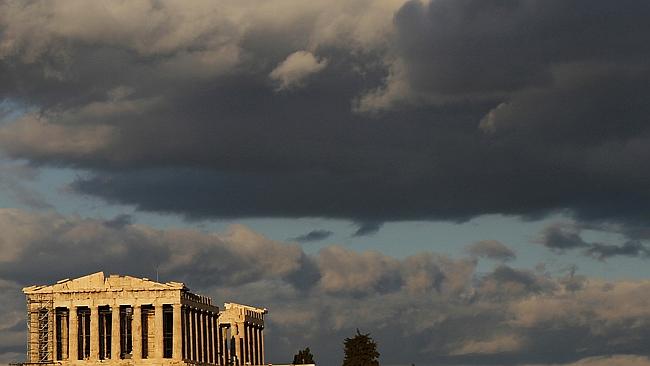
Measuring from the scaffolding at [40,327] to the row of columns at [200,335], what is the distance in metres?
15.2

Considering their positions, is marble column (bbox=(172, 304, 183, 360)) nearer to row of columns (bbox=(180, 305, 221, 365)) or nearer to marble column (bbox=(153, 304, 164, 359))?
row of columns (bbox=(180, 305, 221, 365))

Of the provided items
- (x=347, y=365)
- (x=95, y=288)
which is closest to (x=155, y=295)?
(x=95, y=288)

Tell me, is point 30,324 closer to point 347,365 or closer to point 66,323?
point 66,323

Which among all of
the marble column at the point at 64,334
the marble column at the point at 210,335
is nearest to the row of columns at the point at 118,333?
the marble column at the point at 64,334

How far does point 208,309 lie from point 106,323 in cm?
1277

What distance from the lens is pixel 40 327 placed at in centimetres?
17625

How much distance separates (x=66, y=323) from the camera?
180 m

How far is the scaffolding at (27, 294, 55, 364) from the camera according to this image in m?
176

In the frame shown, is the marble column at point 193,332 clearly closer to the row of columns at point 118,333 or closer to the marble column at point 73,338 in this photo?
the row of columns at point 118,333

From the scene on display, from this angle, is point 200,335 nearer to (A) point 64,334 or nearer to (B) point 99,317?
(B) point 99,317

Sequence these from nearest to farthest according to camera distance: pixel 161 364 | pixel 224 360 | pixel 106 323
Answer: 1. pixel 161 364
2. pixel 106 323
3. pixel 224 360

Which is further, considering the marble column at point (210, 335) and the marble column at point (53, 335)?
the marble column at point (210, 335)

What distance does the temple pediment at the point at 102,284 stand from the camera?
575 feet

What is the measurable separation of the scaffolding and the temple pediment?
97 cm
